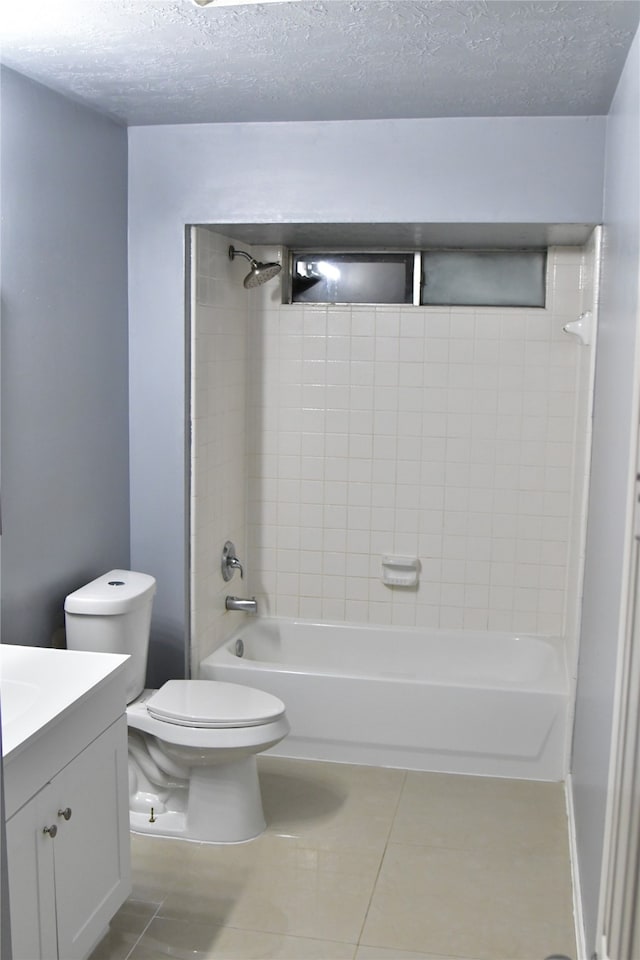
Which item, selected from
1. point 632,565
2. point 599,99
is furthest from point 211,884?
point 599,99

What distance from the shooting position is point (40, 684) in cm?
230

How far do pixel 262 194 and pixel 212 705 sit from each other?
1785 millimetres

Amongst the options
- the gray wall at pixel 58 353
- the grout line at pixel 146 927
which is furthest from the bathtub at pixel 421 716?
the grout line at pixel 146 927

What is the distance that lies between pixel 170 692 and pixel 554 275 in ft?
7.44

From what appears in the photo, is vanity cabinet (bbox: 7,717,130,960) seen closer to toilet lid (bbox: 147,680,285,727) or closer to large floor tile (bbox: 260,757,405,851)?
toilet lid (bbox: 147,680,285,727)

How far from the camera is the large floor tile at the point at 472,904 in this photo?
8.57ft

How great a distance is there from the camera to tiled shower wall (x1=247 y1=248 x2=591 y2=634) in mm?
4113

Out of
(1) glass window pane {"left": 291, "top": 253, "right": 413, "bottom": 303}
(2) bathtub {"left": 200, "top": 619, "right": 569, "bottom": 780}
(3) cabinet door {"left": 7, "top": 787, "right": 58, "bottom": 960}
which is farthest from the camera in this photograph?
(1) glass window pane {"left": 291, "top": 253, "right": 413, "bottom": 303}

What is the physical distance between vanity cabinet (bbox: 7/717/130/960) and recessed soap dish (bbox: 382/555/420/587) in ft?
6.31

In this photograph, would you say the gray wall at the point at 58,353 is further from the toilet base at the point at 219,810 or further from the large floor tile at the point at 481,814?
the large floor tile at the point at 481,814

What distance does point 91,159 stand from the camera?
328cm

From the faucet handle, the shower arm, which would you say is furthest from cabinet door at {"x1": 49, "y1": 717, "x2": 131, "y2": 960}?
the shower arm

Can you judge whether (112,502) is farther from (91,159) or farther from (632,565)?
(632,565)

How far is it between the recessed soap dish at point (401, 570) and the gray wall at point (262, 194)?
1.00 metres
